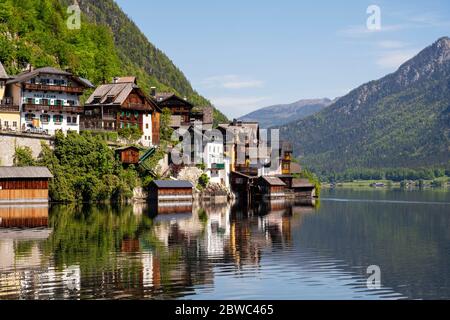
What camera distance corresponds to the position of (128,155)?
109375 mm

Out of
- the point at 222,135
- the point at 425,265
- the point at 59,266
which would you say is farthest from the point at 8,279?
the point at 222,135

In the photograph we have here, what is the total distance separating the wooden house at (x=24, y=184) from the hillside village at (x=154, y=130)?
8.30 meters

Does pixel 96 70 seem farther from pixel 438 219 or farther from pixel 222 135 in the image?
pixel 438 219

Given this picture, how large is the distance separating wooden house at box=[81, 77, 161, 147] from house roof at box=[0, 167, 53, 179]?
21949 millimetres

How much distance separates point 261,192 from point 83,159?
39.2 m

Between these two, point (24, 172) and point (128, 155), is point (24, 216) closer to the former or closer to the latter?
point (24, 172)

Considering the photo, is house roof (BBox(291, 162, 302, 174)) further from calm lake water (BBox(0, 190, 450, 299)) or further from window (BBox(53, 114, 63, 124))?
calm lake water (BBox(0, 190, 450, 299))

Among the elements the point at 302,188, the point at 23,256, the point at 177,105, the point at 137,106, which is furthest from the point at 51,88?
the point at 23,256

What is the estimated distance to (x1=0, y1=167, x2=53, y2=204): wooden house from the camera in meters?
89.4

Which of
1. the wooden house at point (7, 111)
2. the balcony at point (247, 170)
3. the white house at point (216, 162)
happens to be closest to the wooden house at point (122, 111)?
the white house at point (216, 162)

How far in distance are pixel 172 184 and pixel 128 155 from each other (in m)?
6.92

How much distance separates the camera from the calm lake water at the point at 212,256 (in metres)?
38.4

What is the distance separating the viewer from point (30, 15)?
14238 cm

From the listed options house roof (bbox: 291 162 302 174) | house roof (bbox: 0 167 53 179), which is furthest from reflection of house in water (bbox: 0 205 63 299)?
house roof (bbox: 291 162 302 174)
